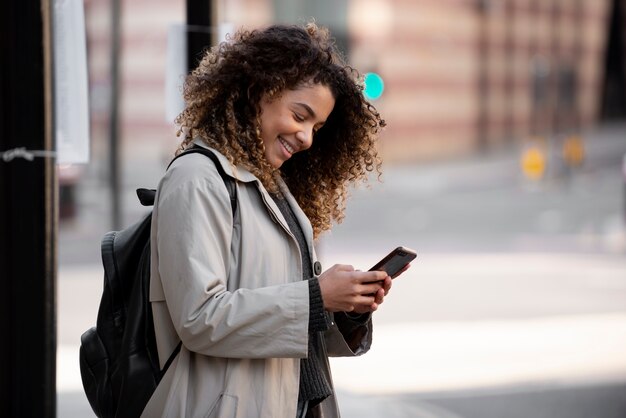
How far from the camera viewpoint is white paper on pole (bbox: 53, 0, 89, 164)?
465 cm

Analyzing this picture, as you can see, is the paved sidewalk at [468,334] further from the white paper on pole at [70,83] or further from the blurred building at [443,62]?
the blurred building at [443,62]

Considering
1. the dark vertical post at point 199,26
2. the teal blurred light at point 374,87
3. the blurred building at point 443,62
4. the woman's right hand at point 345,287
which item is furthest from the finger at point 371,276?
the blurred building at point 443,62

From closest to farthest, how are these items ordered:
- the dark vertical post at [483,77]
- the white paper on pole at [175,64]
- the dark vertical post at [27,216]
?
the dark vertical post at [27,216] → the white paper on pole at [175,64] → the dark vertical post at [483,77]

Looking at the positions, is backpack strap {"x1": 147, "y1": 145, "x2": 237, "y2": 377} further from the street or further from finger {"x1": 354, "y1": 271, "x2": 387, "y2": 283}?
the street

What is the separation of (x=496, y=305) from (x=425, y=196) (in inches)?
1044

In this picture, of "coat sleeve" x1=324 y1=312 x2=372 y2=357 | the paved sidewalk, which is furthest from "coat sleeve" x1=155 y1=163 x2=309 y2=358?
the paved sidewalk

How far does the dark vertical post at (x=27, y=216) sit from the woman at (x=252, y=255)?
1.82 meters

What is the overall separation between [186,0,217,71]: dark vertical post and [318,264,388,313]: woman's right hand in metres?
3.03

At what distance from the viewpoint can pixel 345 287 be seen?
260cm

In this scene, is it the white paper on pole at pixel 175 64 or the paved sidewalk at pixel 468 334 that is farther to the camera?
the paved sidewalk at pixel 468 334

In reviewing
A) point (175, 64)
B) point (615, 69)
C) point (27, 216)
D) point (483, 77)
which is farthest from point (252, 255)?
point (615, 69)

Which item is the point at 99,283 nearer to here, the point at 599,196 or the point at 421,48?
the point at 599,196

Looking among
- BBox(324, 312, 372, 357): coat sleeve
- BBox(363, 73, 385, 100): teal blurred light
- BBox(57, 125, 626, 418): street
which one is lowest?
BBox(57, 125, 626, 418): street

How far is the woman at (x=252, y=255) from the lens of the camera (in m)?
2.56
